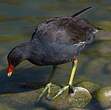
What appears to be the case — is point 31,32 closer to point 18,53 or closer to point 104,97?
point 18,53

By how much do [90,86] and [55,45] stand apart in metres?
0.90

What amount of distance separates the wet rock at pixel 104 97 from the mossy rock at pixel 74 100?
15 cm

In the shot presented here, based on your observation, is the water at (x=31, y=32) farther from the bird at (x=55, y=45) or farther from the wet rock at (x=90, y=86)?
the bird at (x=55, y=45)

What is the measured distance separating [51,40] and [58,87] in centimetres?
84

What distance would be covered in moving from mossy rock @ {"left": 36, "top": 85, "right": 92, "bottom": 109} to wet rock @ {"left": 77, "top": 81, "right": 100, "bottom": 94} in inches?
6.4

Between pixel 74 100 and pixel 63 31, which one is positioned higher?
pixel 63 31

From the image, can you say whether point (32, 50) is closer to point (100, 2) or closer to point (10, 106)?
point (10, 106)

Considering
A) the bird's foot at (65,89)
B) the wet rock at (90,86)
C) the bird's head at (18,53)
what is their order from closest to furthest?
the bird's head at (18,53), the bird's foot at (65,89), the wet rock at (90,86)

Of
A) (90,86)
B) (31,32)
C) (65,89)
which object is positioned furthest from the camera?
(31,32)

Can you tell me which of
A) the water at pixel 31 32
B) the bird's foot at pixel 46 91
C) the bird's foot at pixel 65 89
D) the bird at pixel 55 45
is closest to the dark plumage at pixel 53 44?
the bird at pixel 55 45

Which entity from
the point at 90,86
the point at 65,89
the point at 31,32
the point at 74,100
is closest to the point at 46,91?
the point at 65,89

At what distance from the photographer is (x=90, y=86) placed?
21.5ft

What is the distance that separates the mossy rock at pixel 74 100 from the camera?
6227mm

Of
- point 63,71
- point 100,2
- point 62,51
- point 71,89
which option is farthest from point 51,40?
point 100,2
